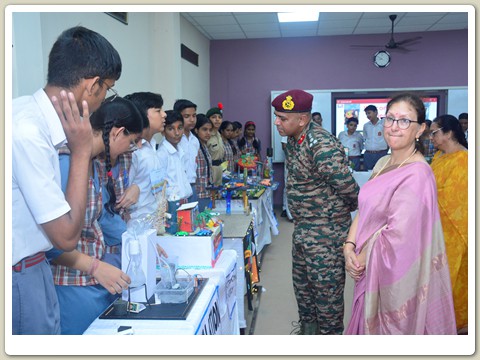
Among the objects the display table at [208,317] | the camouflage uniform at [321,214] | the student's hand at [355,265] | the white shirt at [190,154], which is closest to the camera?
the display table at [208,317]

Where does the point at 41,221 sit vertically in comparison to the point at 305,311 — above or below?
above

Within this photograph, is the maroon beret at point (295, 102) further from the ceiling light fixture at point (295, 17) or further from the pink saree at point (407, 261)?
the ceiling light fixture at point (295, 17)

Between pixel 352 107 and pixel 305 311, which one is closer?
pixel 305 311

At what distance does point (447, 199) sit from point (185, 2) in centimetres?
175

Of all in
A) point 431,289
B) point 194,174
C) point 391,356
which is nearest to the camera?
point 391,356

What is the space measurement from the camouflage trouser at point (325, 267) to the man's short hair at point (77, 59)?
1.39 metres

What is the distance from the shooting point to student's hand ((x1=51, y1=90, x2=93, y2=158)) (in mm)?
979

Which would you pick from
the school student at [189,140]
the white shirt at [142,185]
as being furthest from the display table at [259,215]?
the white shirt at [142,185]

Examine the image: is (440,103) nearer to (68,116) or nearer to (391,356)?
(391,356)

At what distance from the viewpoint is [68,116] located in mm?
981

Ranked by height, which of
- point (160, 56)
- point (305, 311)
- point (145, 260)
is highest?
point (160, 56)

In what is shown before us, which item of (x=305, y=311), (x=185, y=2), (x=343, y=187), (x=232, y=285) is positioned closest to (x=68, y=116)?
(x=185, y=2)

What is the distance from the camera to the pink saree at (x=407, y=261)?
146 cm

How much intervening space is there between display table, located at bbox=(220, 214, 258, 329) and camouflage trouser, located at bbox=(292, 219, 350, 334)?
1.53 feet
